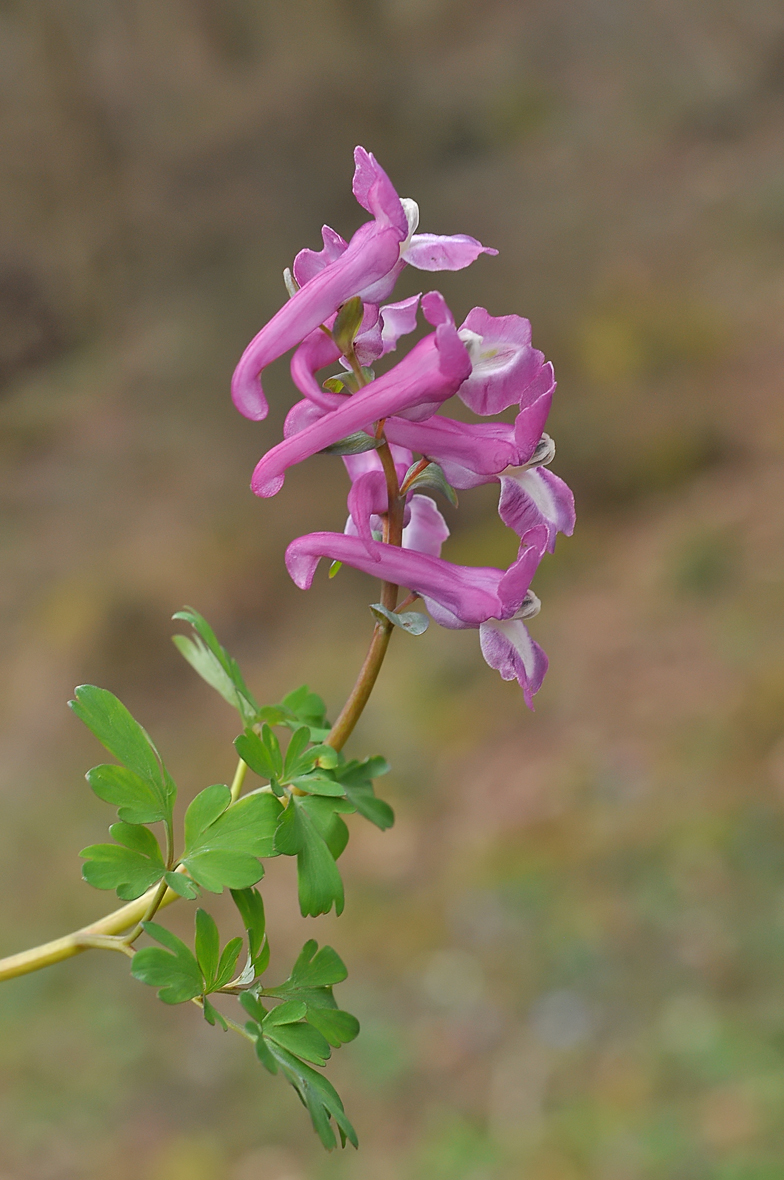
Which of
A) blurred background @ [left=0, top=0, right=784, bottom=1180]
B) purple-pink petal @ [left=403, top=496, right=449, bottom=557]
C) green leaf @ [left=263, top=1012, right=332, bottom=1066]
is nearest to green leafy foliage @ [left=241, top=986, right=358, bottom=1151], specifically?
green leaf @ [left=263, top=1012, right=332, bottom=1066]

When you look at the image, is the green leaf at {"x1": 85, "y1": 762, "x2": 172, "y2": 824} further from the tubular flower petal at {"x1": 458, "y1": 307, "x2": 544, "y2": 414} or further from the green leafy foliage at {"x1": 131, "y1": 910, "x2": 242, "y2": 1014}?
the tubular flower petal at {"x1": 458, "y1": 307, "x2": 544, "y2": 414}

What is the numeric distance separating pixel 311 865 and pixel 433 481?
255mm

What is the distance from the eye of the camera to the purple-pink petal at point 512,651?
2.26ft

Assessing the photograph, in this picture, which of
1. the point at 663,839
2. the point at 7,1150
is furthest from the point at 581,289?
the point at 7,1150

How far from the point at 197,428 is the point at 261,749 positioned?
4.58 m

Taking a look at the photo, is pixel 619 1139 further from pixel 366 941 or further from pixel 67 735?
pixel 67 735

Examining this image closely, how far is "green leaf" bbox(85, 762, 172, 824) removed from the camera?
26.1 inches

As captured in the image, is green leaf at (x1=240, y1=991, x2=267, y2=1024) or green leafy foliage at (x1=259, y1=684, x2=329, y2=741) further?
green leafy foliage at (x1=259, y1=684, x2=329, y2=741)

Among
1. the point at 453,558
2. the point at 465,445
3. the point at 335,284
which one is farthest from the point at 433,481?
the point at 453,558

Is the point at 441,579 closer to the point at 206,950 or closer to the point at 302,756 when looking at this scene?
the point at 302,756

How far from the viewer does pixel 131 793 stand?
2.21 feet

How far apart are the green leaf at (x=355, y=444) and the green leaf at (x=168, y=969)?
306 mm

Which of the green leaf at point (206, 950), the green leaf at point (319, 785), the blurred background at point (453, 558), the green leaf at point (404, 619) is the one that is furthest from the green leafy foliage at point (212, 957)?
the blurred background at point (453, 558)

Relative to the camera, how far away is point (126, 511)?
5188 mm
